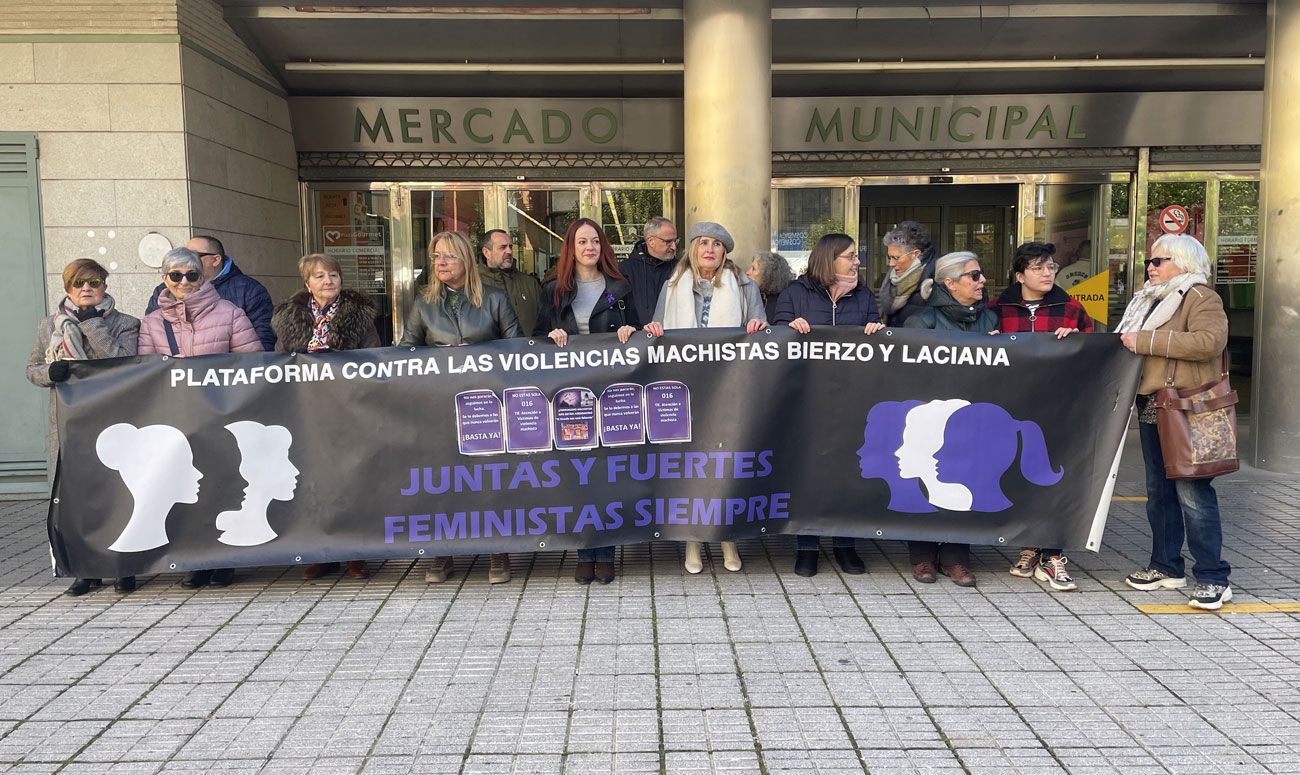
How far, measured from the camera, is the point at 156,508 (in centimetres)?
504

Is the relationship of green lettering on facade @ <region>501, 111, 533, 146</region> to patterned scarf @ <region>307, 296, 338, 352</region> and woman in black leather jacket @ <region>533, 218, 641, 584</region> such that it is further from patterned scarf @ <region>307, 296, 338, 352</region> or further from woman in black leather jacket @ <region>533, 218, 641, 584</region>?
patterned scarf @ <region>307, 296, 338, 352</region>

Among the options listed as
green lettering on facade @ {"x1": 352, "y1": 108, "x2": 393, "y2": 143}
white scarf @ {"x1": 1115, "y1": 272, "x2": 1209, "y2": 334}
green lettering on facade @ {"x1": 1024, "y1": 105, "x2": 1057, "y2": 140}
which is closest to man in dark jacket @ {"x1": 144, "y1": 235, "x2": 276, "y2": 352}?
green lettering on facade @ {"x1": 352, "y1": 108, "x2": 393, "y2": 143}

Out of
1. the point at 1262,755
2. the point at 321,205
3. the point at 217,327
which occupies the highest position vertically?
Result: the point at 321,205

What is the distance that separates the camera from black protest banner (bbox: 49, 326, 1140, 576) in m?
5.05

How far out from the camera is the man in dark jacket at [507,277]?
284 inches

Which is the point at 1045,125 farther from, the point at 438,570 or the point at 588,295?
the point at 438,570

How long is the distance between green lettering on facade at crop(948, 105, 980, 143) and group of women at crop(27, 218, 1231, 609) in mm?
5697

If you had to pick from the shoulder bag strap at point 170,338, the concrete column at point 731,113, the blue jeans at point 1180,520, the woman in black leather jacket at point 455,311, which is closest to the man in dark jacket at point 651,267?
the woman in black leather jacket at point 455,311

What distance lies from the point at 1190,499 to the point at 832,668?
219cm

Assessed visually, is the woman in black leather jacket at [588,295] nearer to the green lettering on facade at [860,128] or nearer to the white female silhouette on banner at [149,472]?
the white female silhouette on banner at [149,472]

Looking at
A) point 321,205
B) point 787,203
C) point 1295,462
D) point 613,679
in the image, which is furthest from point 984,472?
point 321,205

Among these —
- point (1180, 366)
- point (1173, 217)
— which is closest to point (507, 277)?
point (1180, 366)

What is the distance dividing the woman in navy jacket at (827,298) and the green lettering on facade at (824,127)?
5.52m

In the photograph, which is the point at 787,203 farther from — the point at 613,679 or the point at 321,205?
the point at 613,679
